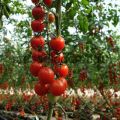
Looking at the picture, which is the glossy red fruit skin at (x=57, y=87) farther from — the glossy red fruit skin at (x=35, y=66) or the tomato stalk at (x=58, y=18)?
the tomato stalk at (x=58, y=18)

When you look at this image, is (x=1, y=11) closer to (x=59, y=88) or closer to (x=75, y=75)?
(x=59, y=88)

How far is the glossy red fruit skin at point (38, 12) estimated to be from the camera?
1472 mm

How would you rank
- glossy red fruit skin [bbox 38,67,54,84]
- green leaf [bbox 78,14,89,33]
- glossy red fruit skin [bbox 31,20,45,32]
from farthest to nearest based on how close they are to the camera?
green leaf [bbox 78,14,89,33] → glossy red fruit skin [bbox 31,20,45,32] → glossy red fruit skin [bbox 38,67,54,84]

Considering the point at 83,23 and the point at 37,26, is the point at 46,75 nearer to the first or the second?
the point at 37,26

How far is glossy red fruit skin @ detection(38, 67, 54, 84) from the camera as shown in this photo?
52.9 inches

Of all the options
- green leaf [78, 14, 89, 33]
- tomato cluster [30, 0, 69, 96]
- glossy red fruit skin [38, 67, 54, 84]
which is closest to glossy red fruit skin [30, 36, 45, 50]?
tomato cluster [30, 0, 69, 96]

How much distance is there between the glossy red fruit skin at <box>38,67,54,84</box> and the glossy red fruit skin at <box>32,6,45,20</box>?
239 millimetres

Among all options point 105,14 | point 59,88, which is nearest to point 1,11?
point 59,88

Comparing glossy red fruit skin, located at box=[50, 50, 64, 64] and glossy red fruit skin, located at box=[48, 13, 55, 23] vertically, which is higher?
glossy red fruit skin, located at box=[48, 13, 55, 23]

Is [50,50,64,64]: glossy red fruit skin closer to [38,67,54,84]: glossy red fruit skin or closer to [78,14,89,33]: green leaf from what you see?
[38,67,54,84]: glossy red fruit skin

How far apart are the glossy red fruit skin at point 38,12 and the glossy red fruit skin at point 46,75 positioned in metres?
0.24

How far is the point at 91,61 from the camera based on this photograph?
657 cm

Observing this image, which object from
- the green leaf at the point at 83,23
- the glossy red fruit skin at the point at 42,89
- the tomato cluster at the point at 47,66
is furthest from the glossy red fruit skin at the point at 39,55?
the green leaf at the point at 83,23

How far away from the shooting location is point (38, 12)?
4.83ft
